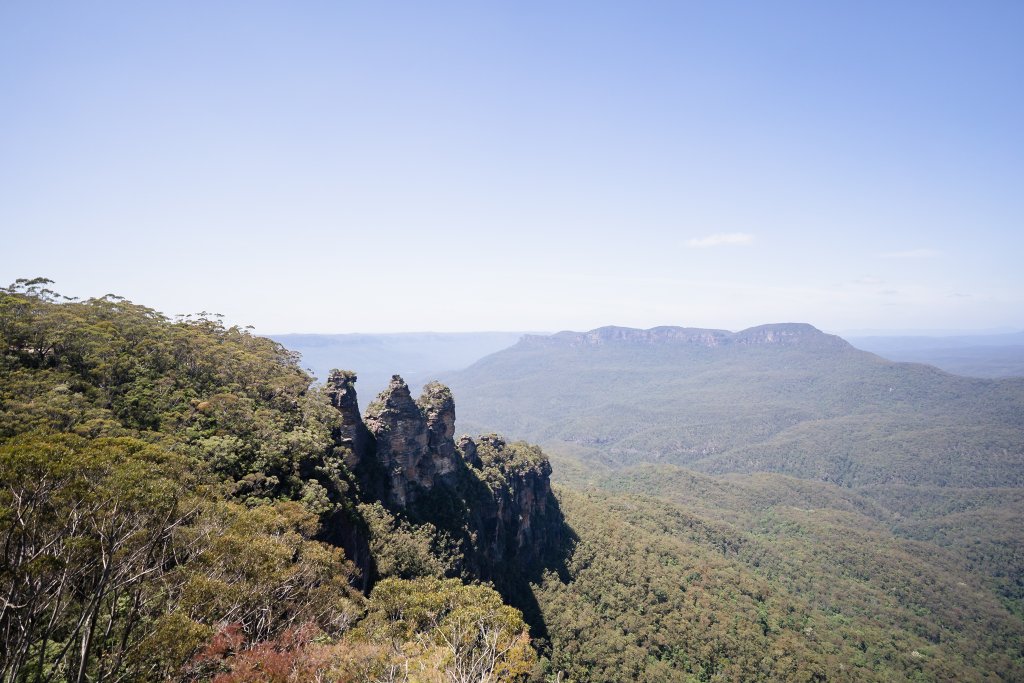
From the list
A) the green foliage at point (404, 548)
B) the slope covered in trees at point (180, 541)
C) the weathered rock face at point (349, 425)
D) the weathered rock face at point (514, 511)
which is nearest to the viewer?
the slope covered in trees at point (180, 541)

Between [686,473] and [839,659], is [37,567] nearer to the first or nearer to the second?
[839,659]

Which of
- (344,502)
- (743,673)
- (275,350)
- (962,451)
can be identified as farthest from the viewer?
(962,451)

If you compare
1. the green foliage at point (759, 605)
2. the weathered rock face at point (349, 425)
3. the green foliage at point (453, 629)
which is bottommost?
the green foliage at point (759, 605)

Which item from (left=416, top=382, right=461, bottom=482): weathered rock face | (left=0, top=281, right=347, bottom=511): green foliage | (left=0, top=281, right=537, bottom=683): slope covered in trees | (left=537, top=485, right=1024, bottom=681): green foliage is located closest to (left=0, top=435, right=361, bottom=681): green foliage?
(left=0, top=281, right=537, bottom=683): slope covered in trees

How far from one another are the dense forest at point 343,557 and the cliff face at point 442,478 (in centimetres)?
25

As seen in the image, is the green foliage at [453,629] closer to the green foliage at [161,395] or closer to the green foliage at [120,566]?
the green foliage at [120,566]

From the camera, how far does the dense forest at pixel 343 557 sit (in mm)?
13867

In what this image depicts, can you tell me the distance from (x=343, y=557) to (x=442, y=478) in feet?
70.9

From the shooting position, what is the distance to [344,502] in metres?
33.3

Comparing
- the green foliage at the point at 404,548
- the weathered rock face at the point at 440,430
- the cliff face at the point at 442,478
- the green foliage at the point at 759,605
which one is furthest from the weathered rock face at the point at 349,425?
the green foliage at the point at 759,605

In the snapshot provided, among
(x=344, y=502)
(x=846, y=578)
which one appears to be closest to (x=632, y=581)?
(x=344, y=502)

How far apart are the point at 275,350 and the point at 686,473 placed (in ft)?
437

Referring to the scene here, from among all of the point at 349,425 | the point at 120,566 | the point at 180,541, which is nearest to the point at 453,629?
the point at 180,541

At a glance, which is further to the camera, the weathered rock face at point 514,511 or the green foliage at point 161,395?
the weathered rock face at point 514,511
